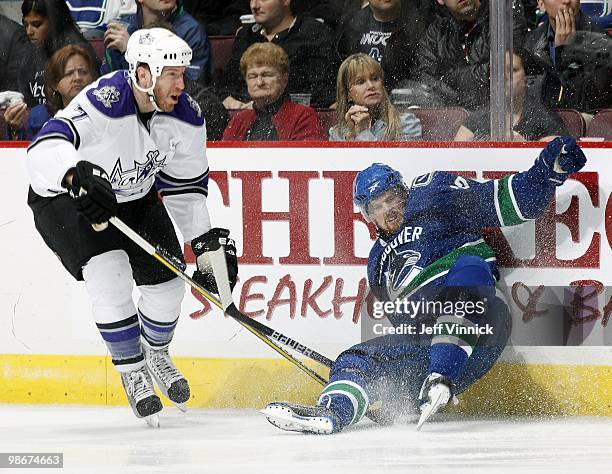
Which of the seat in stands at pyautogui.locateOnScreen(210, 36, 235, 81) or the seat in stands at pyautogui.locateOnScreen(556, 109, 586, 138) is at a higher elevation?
the seat in stands at pyautogui.locateOnScreen(210, 36, 235, 81)

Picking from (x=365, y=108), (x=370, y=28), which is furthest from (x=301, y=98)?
(x=370, y=28)

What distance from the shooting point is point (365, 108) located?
458 cm

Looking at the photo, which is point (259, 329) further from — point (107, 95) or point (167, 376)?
point (107, 95)

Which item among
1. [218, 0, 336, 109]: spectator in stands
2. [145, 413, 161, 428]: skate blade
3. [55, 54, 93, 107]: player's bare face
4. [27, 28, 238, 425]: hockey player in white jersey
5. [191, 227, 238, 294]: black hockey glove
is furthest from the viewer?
[55, 54, 93, 107]: player's bare face

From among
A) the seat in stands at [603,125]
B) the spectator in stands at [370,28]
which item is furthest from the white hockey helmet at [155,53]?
the seat in stands at [603,125]

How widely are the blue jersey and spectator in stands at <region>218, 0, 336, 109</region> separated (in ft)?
1.70

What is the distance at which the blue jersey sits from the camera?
443 centimetres

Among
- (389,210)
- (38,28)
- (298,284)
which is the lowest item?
(298,284)

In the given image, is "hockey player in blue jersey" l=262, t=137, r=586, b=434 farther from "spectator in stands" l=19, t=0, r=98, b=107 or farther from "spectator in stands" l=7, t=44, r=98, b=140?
"spectator in stands" l=19, t=0, r=98, b=107

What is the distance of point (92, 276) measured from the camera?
4.31m

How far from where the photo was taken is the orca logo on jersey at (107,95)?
424cm

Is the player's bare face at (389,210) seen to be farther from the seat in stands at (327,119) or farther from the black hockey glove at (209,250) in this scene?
the black hockey glove at (209,250)

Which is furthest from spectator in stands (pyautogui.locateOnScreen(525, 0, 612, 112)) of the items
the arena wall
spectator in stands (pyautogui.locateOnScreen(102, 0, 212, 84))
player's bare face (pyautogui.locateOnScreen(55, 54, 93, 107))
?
player's bare face (pyautogui.locateOnScreen(55, 54, 93, 107))

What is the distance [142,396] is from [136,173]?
0.76 metres
